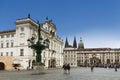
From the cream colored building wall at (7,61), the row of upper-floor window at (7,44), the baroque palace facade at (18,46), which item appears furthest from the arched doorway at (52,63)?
the cream colored building wall at (7,61)

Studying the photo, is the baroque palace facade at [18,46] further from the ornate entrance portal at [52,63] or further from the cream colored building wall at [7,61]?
the ornate entrance portal at [52,63]

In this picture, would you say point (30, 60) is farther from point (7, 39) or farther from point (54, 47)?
point (54, 47)

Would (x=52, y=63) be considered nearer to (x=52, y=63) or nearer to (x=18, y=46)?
(x=52, y=63)

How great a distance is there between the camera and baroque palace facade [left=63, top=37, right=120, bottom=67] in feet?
586

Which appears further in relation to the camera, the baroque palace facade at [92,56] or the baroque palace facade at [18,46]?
the baroque palace facade at [92,56]

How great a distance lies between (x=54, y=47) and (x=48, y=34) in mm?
9963

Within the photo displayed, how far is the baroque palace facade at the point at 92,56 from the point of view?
17875cm

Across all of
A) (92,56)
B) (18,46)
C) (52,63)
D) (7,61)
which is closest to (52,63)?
(52,63)

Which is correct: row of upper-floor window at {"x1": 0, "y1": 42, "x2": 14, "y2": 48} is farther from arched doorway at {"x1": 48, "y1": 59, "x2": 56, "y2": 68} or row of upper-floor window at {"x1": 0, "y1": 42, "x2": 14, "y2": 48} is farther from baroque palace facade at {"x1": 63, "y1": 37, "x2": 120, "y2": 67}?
baroque palace facade at {"x1": 63, "y1": 37, "x2": 120, "y2": 67}

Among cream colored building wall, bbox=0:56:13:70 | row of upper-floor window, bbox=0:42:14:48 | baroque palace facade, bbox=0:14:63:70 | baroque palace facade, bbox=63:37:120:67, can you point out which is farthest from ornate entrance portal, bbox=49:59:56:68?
baroque palace facade, bbox=63:37:120:67

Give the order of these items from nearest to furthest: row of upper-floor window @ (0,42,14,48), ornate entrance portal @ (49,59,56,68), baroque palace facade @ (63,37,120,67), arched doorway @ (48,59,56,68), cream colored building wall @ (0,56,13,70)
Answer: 1. cream colored building wall @ (0,56,13,70)
2. row of upper-floor window @ (0,42,14,48)
3. arched doorway @ (48,59,56,68)
4. ornate entrance portal @ (49,59,56,68)
5. baroque palace facade @ (63,37,120,67)

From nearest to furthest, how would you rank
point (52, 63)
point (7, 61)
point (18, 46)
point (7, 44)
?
point (7, 61) → point (18, 46) → point (7, 44) → point (52, 63)

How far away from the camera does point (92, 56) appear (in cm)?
19000

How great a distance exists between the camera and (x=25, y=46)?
232 feet
